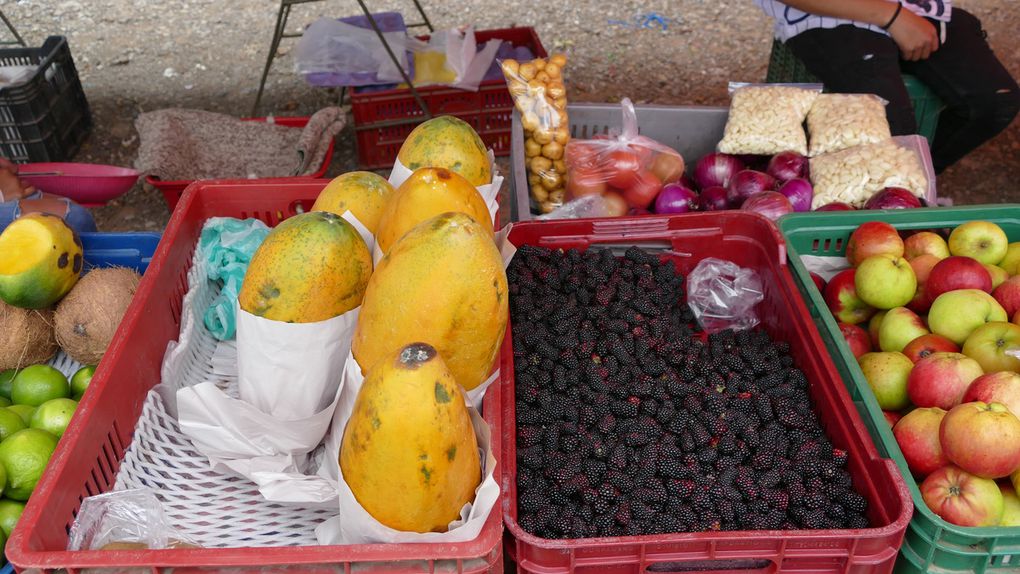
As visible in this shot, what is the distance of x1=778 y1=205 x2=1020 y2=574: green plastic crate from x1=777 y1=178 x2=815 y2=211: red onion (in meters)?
0.30

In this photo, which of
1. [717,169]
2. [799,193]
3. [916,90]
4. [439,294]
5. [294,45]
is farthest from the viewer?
[294,45]

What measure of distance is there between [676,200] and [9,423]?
2.04 m

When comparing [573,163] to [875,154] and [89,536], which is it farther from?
[89,536]

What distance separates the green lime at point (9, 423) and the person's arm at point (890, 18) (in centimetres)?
308

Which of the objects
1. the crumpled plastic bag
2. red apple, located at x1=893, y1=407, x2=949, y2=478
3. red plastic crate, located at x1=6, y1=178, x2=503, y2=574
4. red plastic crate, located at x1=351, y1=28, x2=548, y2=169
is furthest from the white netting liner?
red plastic crate, located at x1=351, y1=28, x2=548, y2=169

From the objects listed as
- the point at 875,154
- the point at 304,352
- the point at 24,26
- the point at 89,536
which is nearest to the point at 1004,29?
the point at 875,154

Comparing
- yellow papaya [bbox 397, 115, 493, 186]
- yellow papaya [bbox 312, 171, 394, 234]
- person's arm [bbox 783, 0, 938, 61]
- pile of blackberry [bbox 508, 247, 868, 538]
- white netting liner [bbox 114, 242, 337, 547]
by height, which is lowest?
pile of blackberry [bbox 508, 247, 868, 538]

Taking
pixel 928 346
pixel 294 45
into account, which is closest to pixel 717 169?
pixel 928 346

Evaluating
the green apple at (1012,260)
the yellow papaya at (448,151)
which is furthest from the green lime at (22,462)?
the green apple at (1012,260)

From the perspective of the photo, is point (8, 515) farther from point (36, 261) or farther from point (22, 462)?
point (36, 261)

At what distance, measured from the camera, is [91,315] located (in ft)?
6.67

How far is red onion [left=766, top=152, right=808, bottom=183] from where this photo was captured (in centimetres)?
272

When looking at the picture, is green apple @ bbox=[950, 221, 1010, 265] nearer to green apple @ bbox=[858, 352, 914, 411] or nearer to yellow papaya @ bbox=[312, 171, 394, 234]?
green apple @ bbox=[858, 352, 914, 411]

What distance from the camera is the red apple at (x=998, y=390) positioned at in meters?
1.58
